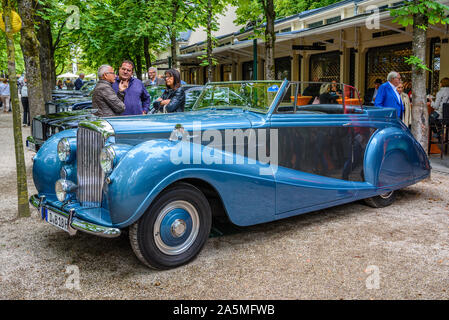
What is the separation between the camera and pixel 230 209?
13.5ft

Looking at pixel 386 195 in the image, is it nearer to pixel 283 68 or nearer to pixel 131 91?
pixel 131 91

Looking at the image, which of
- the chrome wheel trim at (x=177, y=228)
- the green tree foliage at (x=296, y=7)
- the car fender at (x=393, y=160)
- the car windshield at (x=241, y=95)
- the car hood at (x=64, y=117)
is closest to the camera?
the chrome wheel trim at (x=177, y=228)

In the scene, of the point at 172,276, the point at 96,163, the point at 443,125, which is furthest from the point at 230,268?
the point at 443,125

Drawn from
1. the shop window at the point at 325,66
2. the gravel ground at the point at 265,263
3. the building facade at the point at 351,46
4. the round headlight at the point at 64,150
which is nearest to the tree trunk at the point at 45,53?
the building facade at the point at 351,46

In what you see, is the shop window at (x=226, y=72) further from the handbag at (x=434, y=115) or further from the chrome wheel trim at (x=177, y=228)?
the chrome wheel trim at (x=177, y=228)

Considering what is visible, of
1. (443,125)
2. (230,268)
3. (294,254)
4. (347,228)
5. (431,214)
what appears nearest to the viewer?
(230,268)

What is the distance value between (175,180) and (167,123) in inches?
28.6

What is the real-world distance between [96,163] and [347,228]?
2.91m

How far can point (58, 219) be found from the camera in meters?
3.88

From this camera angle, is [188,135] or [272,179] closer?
[188,135]

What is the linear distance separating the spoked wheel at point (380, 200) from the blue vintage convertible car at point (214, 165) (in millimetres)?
285

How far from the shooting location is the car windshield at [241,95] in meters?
4.74
